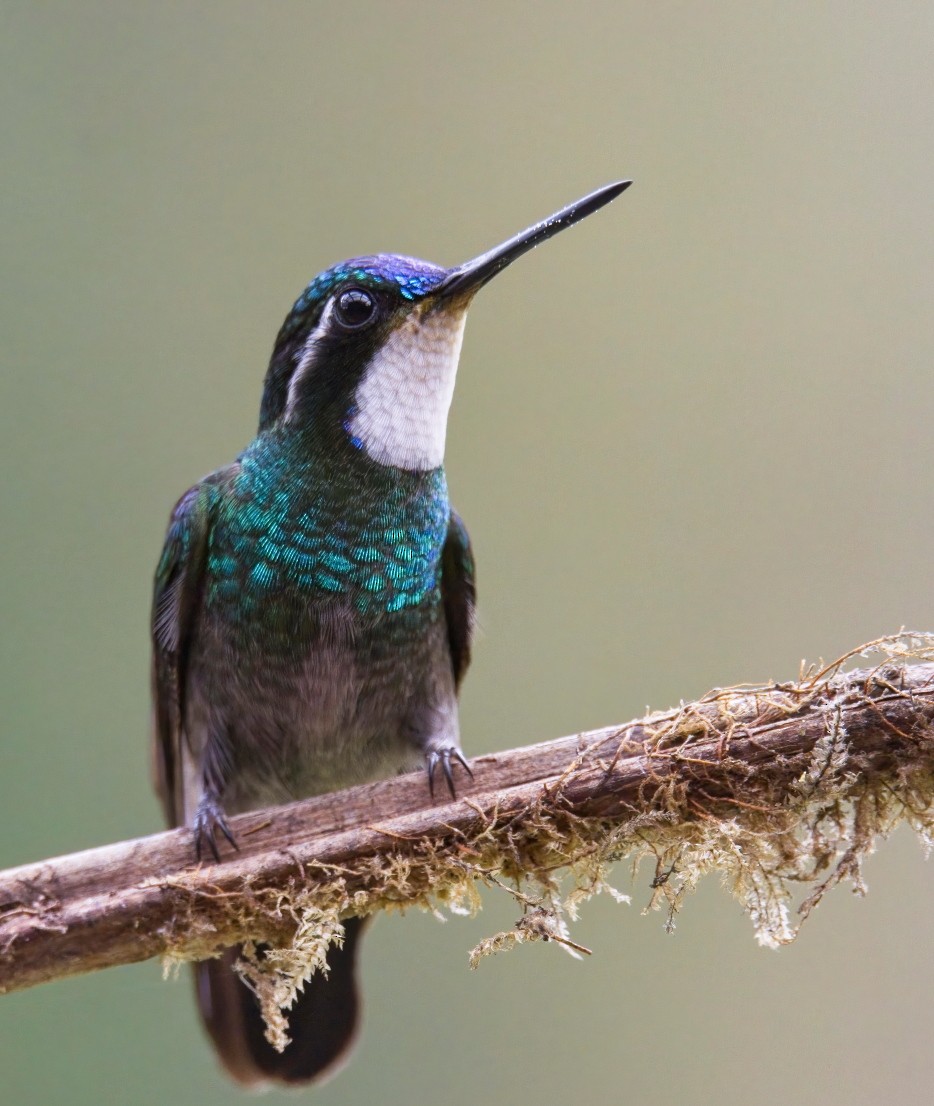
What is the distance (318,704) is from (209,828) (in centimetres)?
44

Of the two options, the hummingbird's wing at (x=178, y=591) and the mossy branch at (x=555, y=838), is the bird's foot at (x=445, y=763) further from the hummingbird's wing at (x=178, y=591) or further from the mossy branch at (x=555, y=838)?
the hummingbird's wing at (x=178, y=591)

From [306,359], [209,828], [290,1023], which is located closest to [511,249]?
[306,359]

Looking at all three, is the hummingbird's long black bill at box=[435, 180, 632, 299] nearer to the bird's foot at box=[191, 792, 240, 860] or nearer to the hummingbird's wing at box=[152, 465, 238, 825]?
the hummingbird's wing at box=[152, 465, 238, 825]

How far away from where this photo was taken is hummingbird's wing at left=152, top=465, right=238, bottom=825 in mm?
3148

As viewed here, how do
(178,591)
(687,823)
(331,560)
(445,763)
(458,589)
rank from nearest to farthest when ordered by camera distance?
(687,823), (445,763), (331,560), (178,591), (458,589)

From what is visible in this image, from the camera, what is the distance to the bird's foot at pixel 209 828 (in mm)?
2758

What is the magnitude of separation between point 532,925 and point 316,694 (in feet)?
3.25

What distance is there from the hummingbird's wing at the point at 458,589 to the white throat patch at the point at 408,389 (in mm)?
382

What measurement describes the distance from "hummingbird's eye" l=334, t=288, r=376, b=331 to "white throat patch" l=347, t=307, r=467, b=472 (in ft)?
0.29

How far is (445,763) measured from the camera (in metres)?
2.77

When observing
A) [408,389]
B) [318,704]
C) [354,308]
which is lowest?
[318,704]

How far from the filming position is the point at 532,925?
2.29 m

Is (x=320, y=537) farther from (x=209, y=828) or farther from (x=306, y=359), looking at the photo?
(x=209, y=828)

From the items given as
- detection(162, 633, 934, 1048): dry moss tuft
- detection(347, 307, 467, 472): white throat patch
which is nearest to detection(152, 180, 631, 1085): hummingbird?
detection(347, 307, 467, 472): white throat patch
